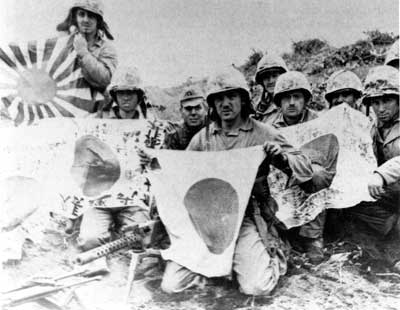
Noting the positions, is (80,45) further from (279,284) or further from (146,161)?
(279,284)

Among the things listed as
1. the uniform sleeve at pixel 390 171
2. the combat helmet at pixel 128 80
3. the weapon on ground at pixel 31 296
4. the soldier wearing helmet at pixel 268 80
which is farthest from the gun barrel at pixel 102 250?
the uniform sleeve at pixel 390 171

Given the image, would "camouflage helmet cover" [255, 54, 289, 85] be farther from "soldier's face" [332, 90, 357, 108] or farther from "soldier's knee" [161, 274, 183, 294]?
"soldier's knee" [161, 274, 183, 294]

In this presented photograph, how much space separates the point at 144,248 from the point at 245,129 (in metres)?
1.63

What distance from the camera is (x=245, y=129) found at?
22.1 feet

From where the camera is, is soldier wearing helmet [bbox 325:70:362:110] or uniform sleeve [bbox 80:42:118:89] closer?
uniform sleeve [bbox 80:42:118:89]

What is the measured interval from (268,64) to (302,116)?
654mm

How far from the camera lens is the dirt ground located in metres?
6.63

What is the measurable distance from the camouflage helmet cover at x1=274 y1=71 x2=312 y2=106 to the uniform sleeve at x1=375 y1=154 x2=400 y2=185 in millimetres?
1085

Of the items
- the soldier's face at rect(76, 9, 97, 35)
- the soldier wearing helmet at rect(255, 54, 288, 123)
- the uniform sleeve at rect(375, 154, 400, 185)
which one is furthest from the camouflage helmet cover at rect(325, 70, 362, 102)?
the soldier's face at rect(76, 9, 97, 35)

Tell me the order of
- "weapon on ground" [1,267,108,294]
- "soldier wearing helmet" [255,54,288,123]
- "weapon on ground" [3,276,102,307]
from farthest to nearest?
"soldier wearing helmet" [255,54,288,123]
"weapon on ground" [1,267,108,294]
"weapon on ground" [3,276,102,307]

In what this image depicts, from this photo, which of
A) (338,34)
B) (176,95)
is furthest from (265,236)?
(338,34)

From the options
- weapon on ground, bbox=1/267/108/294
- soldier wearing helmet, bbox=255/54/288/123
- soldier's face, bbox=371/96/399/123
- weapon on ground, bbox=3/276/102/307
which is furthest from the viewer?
soldier's face, bbox=371/96/399/123

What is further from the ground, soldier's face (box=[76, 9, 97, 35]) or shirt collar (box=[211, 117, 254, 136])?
soldier's face (box=[76, 9, 97, 35])

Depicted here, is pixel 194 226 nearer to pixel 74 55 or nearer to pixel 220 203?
pixel 220 203
